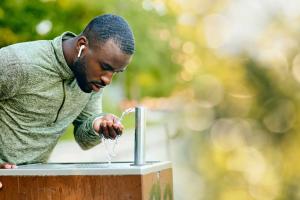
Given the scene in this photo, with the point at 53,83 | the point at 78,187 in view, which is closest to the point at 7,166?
the point at 78,187

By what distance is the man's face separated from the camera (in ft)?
9.47

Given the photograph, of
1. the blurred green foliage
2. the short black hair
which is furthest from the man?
the blurred green foliage

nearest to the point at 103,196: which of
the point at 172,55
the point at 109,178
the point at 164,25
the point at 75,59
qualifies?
the point at 109,178

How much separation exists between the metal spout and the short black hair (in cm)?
19

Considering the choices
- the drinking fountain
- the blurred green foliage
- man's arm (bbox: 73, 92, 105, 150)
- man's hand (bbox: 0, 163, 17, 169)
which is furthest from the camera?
the blurred green foliage

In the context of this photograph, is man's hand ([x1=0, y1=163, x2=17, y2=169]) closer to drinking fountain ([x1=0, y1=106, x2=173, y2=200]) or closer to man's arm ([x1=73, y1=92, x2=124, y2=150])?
drinking fountain ([x1=0, y1=106, x2=173, y2=200])

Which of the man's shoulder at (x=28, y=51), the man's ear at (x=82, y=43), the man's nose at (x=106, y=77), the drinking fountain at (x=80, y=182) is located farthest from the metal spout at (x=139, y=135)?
the man's shoulder at (x=28, y=51)

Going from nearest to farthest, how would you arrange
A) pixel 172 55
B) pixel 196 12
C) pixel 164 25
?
pixel 196 12, pixel 164 25, pixel 172 55

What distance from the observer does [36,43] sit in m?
3.05

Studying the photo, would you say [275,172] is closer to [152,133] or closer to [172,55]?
[152,133]

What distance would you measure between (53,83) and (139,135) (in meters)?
0.34

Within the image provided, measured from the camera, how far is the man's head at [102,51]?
9.48 ft

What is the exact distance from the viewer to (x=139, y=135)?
287 cm

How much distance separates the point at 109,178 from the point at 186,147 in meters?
4.25
